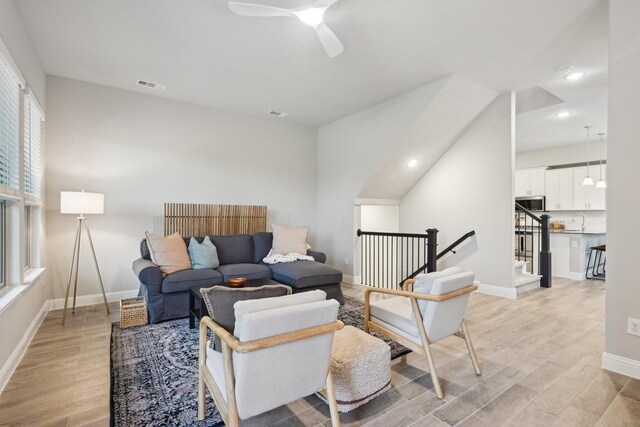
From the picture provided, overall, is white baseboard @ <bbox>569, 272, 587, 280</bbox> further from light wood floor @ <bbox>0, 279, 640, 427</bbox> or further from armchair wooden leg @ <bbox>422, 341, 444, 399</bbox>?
armchair wooden leg @ <bbox>422, 341, 444, 399</bbox>

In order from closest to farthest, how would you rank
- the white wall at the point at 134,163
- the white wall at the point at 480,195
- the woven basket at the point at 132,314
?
the woven basket at the point at 132,314 < the white wall at the point at 134,163 < the white wall at the point at 480,195

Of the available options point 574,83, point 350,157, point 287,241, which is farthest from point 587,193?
point 287,241

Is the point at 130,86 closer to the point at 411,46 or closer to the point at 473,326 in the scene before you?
the point at 411,46

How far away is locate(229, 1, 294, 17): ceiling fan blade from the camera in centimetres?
237

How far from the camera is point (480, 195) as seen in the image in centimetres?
491

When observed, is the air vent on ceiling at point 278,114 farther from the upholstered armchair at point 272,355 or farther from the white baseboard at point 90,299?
the upholstered armchair at point 272,355

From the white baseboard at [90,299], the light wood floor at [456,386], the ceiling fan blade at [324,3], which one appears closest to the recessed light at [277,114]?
the ceiling fan blade at [324,3]

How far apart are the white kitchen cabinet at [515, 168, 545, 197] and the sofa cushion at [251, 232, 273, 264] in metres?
6.49

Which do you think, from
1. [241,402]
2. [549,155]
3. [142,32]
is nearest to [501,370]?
[241,402]

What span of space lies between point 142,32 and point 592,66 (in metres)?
4.94

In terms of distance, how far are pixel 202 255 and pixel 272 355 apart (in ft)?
9.77

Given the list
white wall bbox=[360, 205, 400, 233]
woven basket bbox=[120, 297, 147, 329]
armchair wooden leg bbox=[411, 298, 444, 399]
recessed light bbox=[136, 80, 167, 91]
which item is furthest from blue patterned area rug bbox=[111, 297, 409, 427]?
white wall bbox=[360, 205, 400, 233]

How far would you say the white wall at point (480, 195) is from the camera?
4.58 metres

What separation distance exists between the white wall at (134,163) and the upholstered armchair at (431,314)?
375 centimetres
